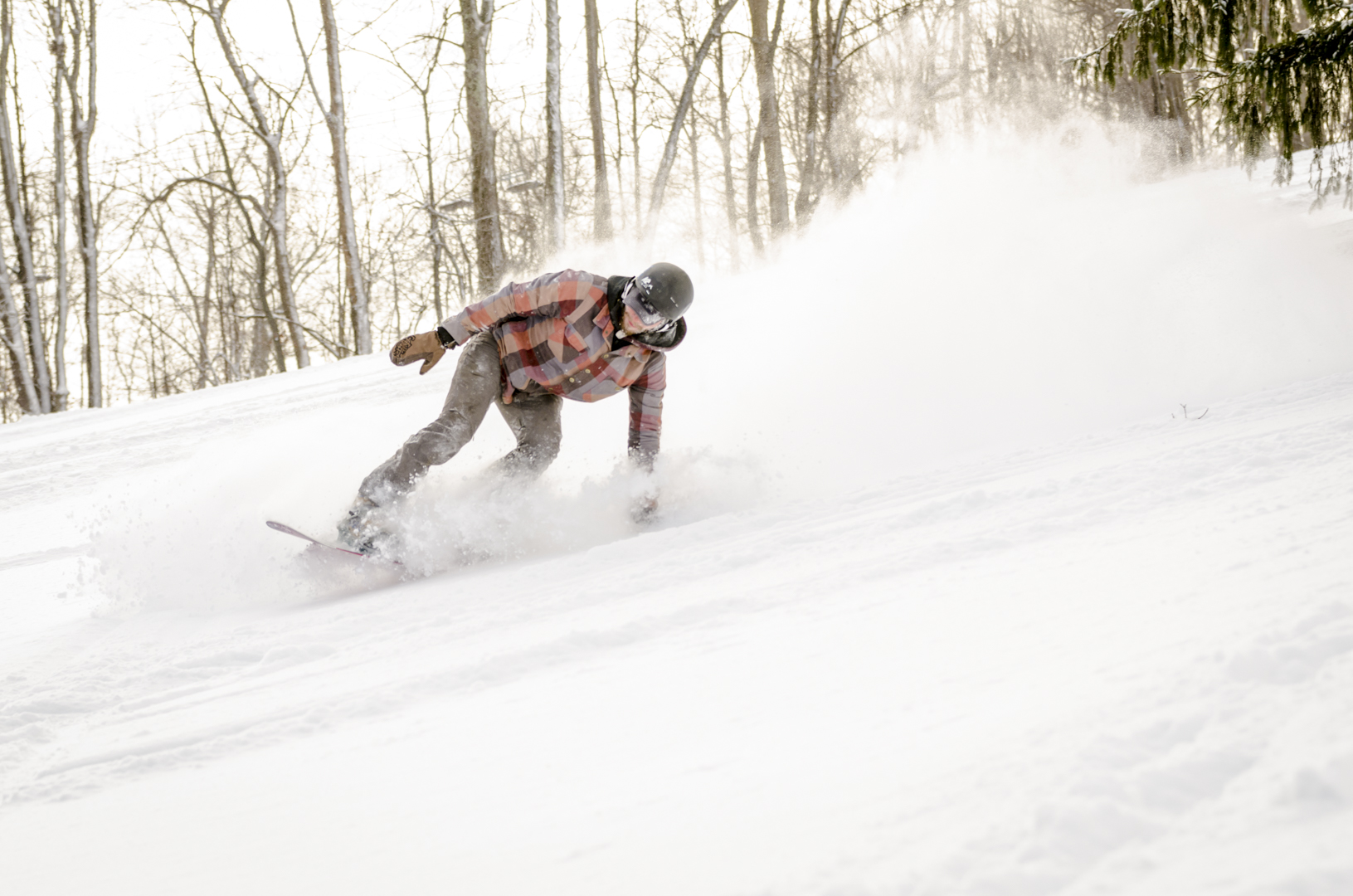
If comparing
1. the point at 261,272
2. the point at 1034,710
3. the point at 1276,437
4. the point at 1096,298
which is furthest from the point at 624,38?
the point at 1034,710

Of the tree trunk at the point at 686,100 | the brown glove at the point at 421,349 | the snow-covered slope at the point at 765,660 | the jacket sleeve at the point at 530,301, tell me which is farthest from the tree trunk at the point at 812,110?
the brown glove at the point at 421,349

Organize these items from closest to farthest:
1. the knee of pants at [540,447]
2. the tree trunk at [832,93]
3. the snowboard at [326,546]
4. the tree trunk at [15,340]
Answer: the snowboard at [326,546], the knee of pants at [540,447], the tree trunk at [15,340], the tree trunk at [832,93]

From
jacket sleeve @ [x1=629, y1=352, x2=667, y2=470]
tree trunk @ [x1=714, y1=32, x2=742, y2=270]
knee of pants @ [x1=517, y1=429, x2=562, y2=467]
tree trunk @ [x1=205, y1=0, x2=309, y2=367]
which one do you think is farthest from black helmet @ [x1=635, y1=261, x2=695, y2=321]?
tree trunk @ [x1=714, y1=32, x2=742, y2=270]

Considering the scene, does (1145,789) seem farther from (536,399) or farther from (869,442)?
(869,442)

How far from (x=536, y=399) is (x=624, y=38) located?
1992 centimetres

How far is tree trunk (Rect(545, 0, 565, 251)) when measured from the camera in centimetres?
1100

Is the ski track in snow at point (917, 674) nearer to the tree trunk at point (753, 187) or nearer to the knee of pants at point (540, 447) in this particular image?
the knee of pants at point (540, 447)

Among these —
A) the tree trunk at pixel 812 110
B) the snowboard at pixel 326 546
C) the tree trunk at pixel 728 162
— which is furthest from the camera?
the tree trunk at pixel 728 162

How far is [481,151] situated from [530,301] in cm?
773

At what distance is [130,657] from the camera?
2963 millimetres

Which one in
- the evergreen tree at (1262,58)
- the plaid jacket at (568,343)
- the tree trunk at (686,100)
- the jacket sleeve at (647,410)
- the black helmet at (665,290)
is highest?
the tree trunk at (686,100)

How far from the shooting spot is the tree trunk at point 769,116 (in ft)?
46.1

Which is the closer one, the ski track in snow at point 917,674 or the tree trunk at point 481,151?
the ski track in snow at point 917,674

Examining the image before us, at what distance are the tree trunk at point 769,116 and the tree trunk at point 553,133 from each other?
13.7 ft
